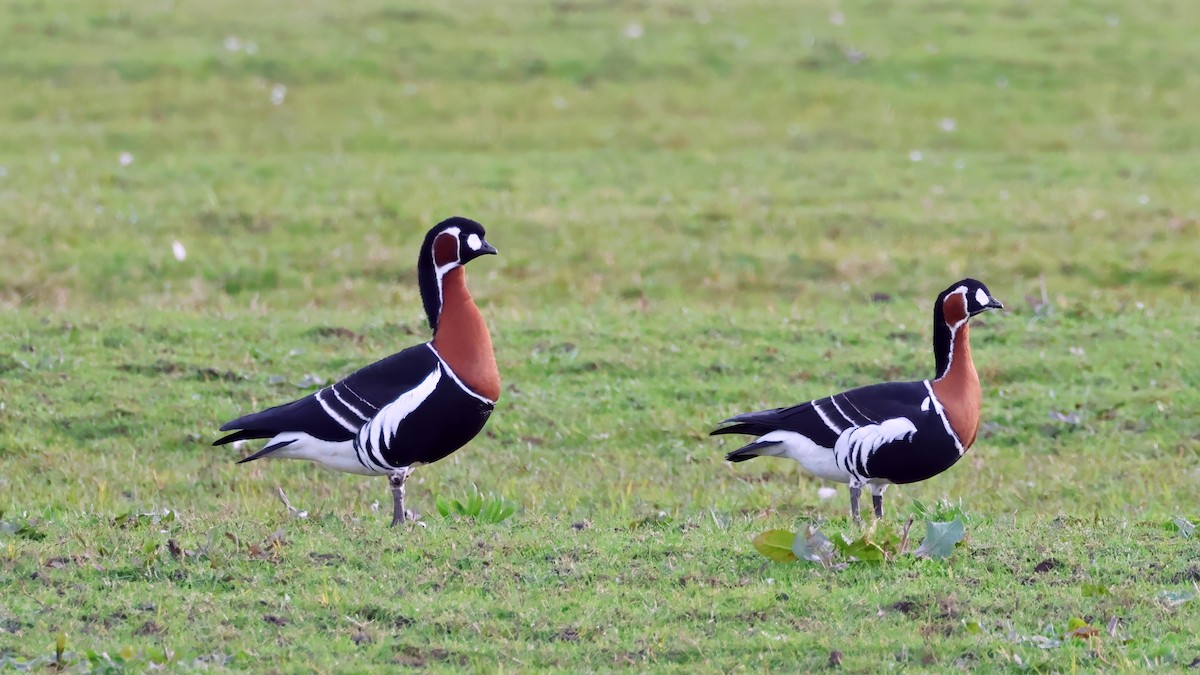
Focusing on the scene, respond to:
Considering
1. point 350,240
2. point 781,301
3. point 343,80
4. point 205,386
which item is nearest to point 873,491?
point 205,386

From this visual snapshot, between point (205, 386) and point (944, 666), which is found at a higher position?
point (944, 666)

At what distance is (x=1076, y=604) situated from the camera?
23.4ft

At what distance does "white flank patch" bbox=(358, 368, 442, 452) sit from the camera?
347 inches

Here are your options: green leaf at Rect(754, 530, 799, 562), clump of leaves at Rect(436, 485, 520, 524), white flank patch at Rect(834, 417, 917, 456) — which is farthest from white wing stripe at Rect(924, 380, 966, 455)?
clump of leaves at Rect(436, 485, 520, 524)

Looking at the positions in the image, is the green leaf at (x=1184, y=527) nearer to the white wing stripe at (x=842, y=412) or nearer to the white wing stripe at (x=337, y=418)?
the white wing stripe at (x=842, y=412)

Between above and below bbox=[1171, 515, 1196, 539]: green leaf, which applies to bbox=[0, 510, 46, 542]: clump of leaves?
above

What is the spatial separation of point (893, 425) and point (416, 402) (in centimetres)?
276

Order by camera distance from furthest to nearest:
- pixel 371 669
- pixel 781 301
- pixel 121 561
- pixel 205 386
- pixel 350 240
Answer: pixel 350 240
pixel 781 301
pixel 205 386
pixel 121 561
pixel 371 669

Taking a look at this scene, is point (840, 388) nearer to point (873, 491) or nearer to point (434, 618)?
point (873, 491)

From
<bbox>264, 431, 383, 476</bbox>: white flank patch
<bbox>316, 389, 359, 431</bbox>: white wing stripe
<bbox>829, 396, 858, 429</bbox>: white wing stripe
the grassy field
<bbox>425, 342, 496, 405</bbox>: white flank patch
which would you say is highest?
<bbox>425, 342, 496, 405</bbox>: white flank patch

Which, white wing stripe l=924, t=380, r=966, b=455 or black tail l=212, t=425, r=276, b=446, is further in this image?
black tail l=212, t=425, r=276, b=446

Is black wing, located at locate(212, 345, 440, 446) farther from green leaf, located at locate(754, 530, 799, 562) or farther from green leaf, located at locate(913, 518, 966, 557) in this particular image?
green leaf, located at locate(913, 518, 966, 557)

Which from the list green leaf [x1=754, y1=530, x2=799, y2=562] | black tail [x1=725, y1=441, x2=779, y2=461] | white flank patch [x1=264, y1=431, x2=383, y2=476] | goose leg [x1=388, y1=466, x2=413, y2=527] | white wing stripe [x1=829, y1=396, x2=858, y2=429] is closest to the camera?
green leaf [x1=754, y1=530, x2=799, y2=562]

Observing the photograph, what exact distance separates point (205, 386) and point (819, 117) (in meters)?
17.2
